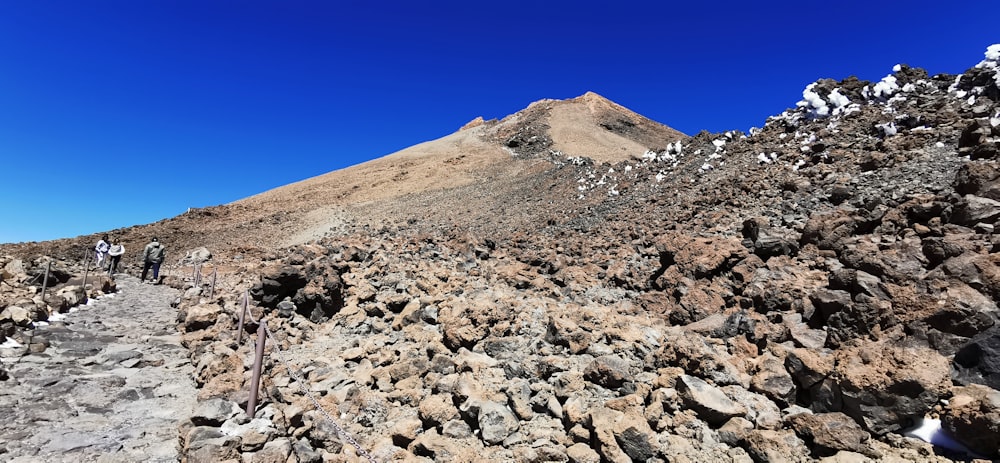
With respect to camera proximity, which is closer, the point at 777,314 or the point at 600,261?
the point at 777,314

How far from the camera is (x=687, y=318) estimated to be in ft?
22.3

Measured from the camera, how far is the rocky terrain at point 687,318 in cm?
396

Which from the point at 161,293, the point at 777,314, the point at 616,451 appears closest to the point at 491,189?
the point at 161,293

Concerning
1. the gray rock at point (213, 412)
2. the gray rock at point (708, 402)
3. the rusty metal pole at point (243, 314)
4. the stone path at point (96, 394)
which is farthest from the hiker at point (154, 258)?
the gray rock at point (708, 402)

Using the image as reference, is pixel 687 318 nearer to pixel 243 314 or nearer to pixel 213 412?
pixel 213 412

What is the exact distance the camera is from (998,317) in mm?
4113

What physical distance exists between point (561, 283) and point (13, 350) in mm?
8310

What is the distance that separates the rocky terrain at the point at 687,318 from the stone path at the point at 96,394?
377 mm

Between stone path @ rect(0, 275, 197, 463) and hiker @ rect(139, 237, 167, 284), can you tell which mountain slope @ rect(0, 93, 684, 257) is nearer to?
hiker @ rect(139, 237, 167, 284)

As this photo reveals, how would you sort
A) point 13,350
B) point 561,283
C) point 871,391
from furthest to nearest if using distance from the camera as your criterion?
point 561,283 → point 13,350 → point 871,391

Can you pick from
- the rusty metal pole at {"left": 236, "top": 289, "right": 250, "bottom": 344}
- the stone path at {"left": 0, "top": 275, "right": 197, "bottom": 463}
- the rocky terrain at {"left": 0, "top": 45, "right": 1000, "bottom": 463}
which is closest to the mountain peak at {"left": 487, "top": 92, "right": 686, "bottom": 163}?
the rocky terrain at {"left": 0, "top": 45, "right": 1000, "bottom": 463}

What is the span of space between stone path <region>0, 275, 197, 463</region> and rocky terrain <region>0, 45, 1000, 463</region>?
377 mm

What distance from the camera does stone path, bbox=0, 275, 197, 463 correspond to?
4.25m

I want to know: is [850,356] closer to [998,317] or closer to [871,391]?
[871,391]
